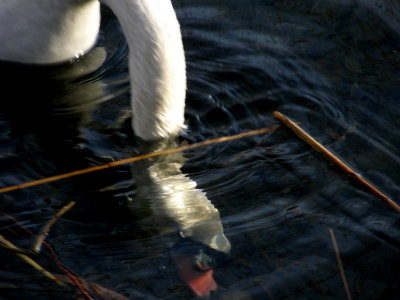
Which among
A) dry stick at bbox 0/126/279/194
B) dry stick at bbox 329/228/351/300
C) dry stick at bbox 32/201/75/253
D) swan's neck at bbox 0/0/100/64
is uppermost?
swan's neck at bbox 0/0/100/64

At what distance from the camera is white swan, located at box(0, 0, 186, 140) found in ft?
9.38

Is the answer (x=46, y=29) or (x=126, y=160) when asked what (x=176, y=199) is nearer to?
(x=126, y=160)

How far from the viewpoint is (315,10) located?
4.62 meters

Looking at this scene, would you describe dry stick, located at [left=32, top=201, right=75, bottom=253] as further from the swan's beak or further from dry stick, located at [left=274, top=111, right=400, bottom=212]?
dry stick, located at [left=274, top=111, right=400, bottom=212]

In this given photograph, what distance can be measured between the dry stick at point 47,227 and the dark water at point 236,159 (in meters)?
0.03

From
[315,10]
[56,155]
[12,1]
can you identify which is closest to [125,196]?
[56,155]

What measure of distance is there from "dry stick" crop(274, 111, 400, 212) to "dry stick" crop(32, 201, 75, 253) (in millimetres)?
1090

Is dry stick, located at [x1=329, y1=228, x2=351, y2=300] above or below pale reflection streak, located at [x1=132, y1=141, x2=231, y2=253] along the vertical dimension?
below

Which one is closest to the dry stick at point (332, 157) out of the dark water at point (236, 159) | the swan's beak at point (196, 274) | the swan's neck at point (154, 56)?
the dark water at point (236, 159)

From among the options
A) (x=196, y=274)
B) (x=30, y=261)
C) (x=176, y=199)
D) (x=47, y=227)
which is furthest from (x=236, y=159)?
(x=30, y=261)

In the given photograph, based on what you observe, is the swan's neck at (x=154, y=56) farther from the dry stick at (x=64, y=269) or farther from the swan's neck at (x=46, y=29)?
the swan's neck at (x=46, y=29)

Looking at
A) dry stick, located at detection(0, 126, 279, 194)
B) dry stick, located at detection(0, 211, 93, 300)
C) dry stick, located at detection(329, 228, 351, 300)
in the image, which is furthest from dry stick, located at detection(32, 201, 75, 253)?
dry stick, located at detection(329, 228, 351, 300)

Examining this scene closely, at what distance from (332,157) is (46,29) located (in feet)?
5.25

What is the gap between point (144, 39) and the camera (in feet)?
9.40
